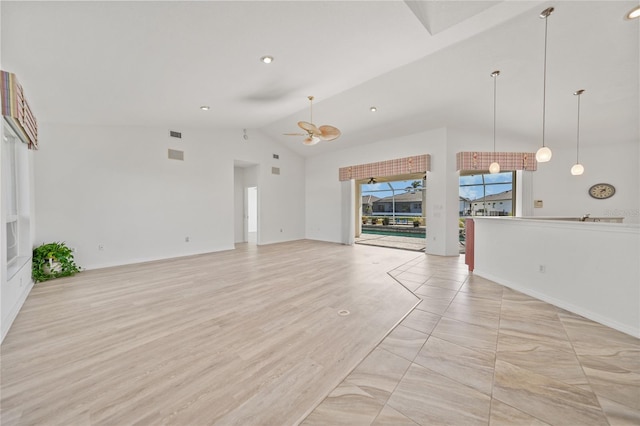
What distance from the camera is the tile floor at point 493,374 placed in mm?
1370

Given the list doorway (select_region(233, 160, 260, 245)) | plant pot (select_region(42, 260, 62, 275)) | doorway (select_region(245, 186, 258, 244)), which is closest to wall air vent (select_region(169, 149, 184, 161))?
doorway (select_region(233, 160, 260, 245))

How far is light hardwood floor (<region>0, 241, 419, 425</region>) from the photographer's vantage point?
4.67ft

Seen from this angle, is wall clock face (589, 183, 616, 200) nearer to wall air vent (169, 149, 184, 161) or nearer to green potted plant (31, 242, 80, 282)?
wall air vent (169, 149, 184, 161)

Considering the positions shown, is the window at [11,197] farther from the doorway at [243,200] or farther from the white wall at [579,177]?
the white wall at [579,177]

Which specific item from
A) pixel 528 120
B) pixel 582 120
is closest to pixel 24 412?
pixel 528 120

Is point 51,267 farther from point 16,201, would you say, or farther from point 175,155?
point 175,155

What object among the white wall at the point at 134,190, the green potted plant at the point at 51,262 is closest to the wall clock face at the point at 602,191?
the white wall at the point at 134,190

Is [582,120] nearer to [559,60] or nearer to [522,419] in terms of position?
[559,60]

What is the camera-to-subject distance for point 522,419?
133 centimetres

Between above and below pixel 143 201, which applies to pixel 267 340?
below

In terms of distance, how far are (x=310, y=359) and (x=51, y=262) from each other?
478 cm

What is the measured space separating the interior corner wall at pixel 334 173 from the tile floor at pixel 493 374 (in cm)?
420

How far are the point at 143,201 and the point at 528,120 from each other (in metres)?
8.51

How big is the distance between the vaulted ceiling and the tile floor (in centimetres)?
326
